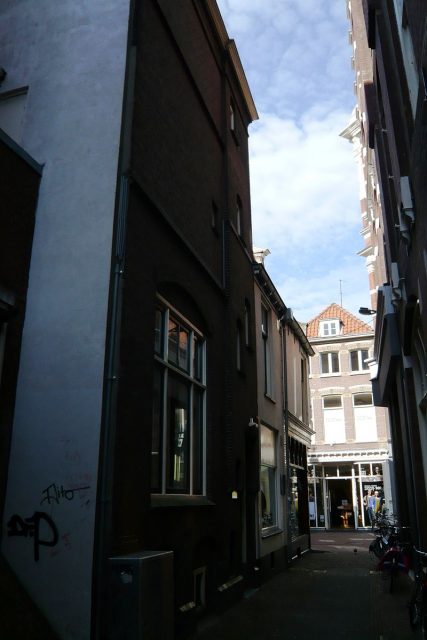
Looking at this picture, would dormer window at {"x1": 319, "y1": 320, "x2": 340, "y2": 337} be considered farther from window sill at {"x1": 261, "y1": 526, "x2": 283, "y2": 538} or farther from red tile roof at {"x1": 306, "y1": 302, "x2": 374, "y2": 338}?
window sill at {"x1": 261, "y1": 526, "x2": 283, "y2": 538}

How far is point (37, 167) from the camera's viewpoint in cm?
792

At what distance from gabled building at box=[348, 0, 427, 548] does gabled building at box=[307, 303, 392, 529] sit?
1928 cm

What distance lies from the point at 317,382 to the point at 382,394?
18.7m

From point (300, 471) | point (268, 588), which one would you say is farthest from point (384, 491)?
point (268, 588)

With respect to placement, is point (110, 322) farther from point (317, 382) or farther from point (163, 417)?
point (317, 382)

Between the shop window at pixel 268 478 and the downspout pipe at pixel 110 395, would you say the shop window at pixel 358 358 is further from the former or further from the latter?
the downspout pipe at pixel 110 395

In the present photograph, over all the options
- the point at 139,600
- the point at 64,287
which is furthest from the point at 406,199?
the point at 139,600

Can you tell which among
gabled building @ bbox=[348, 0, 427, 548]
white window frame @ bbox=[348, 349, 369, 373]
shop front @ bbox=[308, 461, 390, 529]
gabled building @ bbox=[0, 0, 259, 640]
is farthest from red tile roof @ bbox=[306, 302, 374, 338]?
gabled building @ bbox=[0, 0, 259, 640]

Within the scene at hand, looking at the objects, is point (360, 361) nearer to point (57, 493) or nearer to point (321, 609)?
point (321, 609)

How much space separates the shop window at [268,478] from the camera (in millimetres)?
15383

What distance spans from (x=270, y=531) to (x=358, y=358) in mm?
22313

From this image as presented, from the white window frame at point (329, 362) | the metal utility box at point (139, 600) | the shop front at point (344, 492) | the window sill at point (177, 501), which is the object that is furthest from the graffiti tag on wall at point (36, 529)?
the white window frame at point (329, 362)

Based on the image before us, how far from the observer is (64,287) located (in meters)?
7.27

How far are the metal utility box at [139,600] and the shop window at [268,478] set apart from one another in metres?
8.81
